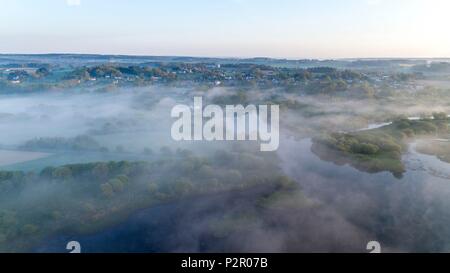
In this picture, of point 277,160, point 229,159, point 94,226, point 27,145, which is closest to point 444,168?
point 277,160

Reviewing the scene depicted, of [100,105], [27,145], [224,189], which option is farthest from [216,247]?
[100,105]

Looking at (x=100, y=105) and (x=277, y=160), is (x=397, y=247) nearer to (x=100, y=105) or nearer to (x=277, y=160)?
(x=277, y=160)

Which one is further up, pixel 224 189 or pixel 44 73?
pixel 44 73

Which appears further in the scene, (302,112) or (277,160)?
(302,112)

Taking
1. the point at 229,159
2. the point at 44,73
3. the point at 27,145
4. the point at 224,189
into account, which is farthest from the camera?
the point at 44,73
